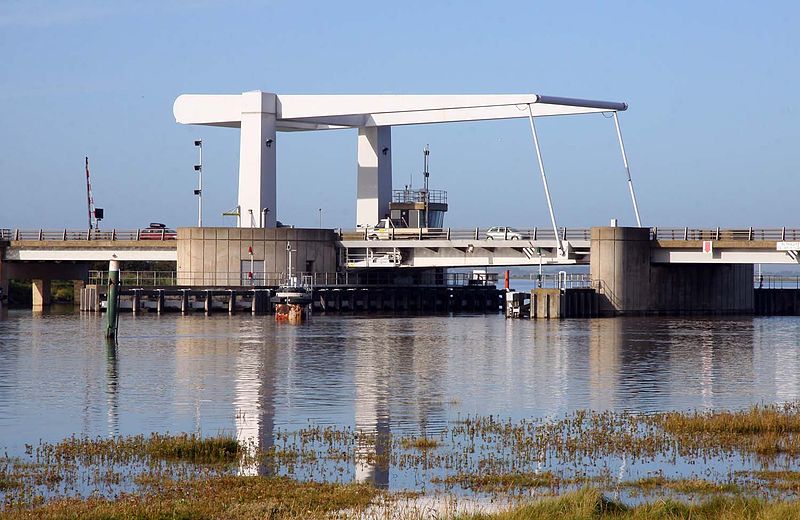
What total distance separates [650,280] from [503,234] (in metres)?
9.52

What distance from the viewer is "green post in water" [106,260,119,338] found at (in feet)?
148

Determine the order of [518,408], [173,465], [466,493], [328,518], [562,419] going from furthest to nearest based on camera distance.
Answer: [518,408] < [562,419] < [173,465] < [466,493] < [328,518]

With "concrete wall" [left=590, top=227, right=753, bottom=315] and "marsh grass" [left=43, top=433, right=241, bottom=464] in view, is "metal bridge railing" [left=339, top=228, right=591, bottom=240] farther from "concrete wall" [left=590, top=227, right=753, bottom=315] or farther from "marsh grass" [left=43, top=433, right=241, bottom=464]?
"marsh grass" [left=43, top=433, right=241, bottom=464]

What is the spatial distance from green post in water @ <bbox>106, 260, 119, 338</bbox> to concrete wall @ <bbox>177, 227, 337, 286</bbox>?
24.7m

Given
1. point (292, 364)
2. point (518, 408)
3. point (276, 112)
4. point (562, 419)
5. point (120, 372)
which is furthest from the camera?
point (276, 112)

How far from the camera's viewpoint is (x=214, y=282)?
74375 mm

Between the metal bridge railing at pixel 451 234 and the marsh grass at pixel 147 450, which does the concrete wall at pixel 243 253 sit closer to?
the metal bridge railing at pixel 451 234

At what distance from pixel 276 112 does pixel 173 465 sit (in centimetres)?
5495

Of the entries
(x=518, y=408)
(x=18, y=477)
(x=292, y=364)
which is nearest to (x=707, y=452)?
(x=518, y=408)

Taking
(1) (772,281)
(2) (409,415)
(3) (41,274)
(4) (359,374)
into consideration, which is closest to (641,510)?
(2) (409,415)

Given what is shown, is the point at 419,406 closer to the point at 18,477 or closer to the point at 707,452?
the point at 707,452

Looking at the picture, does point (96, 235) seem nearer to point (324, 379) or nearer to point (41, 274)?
point (41, 274)

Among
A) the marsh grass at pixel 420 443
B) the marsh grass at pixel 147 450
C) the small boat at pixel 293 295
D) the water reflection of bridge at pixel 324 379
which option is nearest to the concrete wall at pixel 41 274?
the small boat at pixel 293 295

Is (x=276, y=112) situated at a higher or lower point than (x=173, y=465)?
higher
